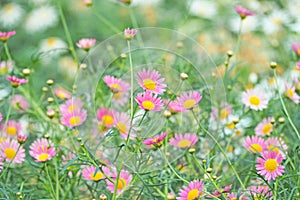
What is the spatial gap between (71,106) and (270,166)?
36cm

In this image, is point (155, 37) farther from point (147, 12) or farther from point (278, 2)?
point (278, 2)

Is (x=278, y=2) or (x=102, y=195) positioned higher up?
(x=102, y=195)

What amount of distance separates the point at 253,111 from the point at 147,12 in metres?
1.71

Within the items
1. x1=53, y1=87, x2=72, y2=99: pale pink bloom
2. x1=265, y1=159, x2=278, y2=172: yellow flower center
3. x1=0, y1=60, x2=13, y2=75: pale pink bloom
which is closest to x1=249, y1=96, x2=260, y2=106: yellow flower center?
x1=265, y1=159, x2=278, y2=172: yellow flower center

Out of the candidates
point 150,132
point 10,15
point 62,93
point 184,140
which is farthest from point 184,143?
point 10,15

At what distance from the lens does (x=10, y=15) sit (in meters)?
2.97

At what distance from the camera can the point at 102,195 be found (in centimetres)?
101

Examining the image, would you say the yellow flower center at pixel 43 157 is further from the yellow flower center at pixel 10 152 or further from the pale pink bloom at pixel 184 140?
the pale pink bloom at pixel 184 140

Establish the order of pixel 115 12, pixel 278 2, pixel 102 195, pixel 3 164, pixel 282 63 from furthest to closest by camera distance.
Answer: pixel 115 12, pixel 278 2, pixel 282 63, pixel 3 164, pixel 102 195

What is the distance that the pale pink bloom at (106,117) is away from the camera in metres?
1.14

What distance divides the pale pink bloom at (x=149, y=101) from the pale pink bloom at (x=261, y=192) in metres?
0.17

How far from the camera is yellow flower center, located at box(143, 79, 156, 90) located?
103 centimetres

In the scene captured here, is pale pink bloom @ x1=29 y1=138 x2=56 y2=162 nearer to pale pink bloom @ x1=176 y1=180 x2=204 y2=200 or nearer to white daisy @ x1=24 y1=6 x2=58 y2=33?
pale pink bloom @ x1=176 y1=180 x2=204 y2=200

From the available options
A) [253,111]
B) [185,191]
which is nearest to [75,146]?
[185,191]
